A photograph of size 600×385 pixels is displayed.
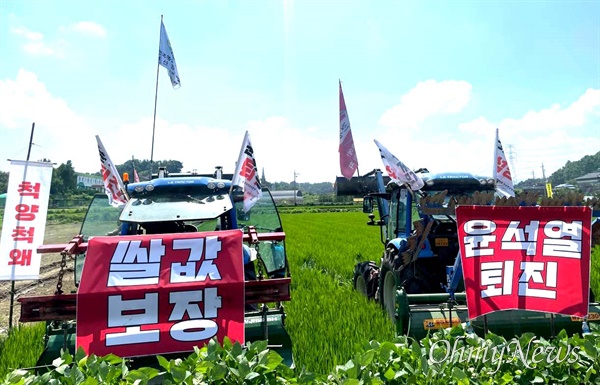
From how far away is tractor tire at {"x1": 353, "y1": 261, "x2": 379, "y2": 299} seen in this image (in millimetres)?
6500

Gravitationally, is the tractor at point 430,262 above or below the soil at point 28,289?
above

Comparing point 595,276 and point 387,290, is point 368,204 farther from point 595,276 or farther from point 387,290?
point 595,276

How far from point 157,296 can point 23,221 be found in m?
3.33

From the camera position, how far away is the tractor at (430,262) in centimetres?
388

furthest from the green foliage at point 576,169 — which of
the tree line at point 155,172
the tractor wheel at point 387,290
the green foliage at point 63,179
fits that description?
the tractor wheel at point 387,290

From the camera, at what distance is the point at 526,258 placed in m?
3.29

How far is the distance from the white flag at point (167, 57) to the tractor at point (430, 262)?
7339 millimetres

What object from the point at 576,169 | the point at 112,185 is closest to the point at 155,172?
the point at 112,185

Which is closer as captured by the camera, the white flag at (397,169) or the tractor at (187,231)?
the tractor at (187,231)

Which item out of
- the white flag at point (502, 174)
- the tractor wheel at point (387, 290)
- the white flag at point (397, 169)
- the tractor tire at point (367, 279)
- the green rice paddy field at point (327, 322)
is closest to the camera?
the green rice paddy field at point (327, 322)

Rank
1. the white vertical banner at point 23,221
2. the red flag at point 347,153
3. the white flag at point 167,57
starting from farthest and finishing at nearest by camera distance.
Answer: the white flag at point 167,57 → the red flag at point 347,153 → the white vertical banner at point 23,221

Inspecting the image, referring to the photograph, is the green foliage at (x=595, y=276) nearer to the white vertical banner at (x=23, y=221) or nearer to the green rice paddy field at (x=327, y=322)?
the green rice paddy field at (x=327, y=322)

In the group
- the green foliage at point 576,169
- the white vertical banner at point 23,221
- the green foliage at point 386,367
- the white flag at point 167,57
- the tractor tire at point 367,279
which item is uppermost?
the green foliage at point 576,169

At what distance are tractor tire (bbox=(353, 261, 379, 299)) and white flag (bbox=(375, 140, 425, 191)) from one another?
8.14ft
